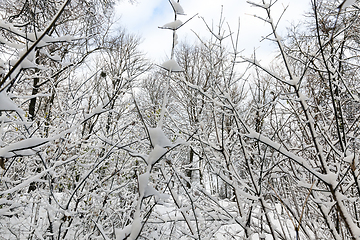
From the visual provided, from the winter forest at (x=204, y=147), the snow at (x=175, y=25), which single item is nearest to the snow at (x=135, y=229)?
the winter forest at (x=204, y=147)

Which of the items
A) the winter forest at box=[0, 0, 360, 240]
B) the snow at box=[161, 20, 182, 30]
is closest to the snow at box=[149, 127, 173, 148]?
the winter forest at box=[0, 0, 360, 240]

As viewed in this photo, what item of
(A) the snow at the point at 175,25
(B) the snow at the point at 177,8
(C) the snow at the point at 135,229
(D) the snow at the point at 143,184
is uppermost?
(B) the snow at the point at 177,8

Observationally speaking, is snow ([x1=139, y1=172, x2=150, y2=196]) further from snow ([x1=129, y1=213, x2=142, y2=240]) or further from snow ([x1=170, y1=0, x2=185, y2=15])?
snow ([x1=170, y1=0, x2=185, y2=15])

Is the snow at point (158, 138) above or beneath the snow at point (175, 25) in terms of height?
beneath

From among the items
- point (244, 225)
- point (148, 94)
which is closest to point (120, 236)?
point (244, 225)

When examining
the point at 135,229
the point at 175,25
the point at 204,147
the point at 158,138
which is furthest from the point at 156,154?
the point at 204,147

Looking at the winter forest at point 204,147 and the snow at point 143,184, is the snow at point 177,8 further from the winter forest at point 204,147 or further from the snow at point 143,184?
the snow at point 143,184

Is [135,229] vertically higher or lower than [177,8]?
lower

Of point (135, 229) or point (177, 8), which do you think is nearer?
point (135, 229)

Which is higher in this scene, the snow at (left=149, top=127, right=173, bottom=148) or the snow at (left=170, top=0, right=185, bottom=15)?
the snow at (left=170, top=0, right=185, bottom=15)

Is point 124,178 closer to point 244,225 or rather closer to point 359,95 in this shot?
point 244,225

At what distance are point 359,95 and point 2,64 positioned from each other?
2769 millimetres

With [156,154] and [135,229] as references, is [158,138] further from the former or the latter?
[135,229]

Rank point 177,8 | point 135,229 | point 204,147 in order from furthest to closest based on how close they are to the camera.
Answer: point 204,147 < point 177,8 < point 135,229
